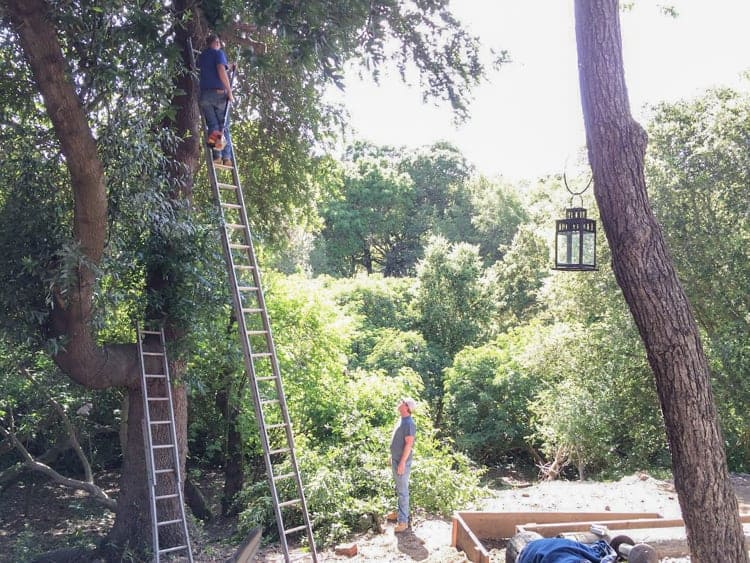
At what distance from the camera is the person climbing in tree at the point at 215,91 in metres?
7.41

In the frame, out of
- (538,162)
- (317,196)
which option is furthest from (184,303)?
(538,162)

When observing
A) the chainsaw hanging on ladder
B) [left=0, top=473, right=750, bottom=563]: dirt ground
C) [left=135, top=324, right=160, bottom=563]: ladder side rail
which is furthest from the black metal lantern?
[left=135, top=324, right=160, bottom=563]: ladder side rail

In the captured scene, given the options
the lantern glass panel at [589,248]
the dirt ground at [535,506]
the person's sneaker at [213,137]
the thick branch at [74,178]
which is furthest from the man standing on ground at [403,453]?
the person's sneaker at [213,137]

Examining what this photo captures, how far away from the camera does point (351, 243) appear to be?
3522 centimetres

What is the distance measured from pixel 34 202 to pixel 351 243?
28.4 m

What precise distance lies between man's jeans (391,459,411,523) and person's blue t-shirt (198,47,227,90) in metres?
5.01

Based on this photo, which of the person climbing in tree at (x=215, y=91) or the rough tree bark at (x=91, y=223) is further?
the person climbing in tree at (x=215, y=91)

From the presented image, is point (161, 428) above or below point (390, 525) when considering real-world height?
above

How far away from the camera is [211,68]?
748cm

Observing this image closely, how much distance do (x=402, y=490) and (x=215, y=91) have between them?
5280 millimetres

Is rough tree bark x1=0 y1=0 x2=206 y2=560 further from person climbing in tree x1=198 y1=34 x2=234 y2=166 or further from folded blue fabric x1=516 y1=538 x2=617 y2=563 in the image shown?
folded blue fabric x1=516 y1=538 x2=617 y2=563

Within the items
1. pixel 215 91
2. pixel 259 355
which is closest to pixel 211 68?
pixel 215 91

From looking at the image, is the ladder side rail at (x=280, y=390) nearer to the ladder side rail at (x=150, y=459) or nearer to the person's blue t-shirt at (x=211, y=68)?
the person's blue t-shirt at (x=211, y=68)

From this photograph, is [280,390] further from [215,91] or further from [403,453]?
[215,91]
